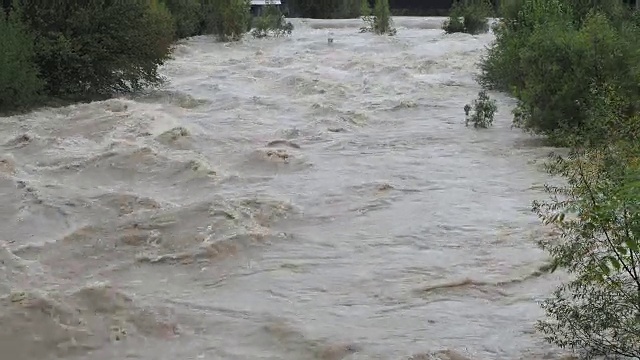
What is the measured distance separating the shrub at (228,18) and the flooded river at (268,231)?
10374 mm

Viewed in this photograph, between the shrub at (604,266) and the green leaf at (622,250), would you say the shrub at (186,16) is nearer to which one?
the shrub at (604,266)

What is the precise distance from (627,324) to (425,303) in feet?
5.48

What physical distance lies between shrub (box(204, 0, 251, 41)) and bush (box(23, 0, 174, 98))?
974 centimetres

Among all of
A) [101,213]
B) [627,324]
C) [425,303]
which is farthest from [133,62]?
[627,324]

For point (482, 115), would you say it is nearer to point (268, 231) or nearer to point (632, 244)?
point (268, 231)

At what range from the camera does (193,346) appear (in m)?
5.17

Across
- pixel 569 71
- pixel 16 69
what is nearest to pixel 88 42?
pixel 16 69

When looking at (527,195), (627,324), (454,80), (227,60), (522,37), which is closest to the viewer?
(627,324)

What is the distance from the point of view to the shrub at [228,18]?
23.7m

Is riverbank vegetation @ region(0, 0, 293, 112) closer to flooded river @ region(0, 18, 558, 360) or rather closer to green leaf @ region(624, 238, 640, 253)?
flooded river @ region(0, 18, 558, 360)

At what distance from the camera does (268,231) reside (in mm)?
7250

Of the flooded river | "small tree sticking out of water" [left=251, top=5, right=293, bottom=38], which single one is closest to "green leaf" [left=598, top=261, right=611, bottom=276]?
the flooded river

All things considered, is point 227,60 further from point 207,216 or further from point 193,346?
point 193,346

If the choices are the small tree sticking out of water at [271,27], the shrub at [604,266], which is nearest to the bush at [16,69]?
the shrub at [604,266]
